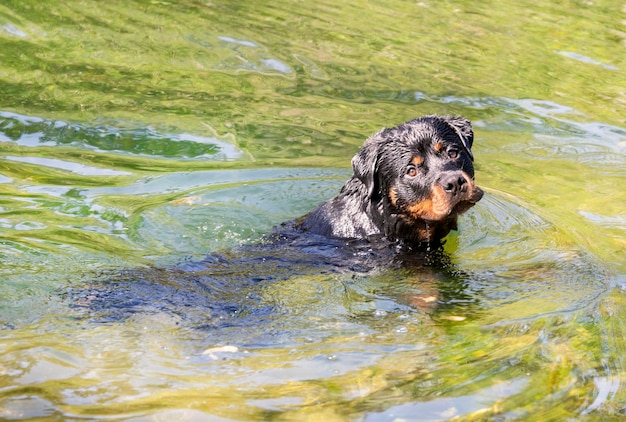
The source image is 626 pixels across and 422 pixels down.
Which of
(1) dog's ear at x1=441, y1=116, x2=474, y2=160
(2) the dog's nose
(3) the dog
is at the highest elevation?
(1) dog's ear at x1=441, y1=116, x2=474, y2=160

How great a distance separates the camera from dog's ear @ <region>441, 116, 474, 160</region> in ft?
25.0

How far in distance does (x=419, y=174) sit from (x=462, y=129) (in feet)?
2.53

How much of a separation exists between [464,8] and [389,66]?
3103 millimetres

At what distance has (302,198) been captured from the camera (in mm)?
9258

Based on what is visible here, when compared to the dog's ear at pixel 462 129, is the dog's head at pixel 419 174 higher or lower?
lower

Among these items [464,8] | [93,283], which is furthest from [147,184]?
[464,8]

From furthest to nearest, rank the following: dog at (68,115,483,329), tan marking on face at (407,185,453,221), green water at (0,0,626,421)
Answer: tan marking on face at (407,185,453,221), dog at (68,115,483,329), green water at (0,0,626,421)

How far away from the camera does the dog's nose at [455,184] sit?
22.9 feet

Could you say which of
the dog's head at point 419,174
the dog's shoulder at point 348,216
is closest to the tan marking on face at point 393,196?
the dog's head at point 419,174

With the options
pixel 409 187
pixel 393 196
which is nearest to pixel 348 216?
pixel 393 196

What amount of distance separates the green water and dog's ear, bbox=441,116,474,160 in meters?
1.01

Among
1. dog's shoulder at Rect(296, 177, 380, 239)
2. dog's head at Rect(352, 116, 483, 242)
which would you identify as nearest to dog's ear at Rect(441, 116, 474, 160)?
dog's head at Rect(352, 116, 483, 242)

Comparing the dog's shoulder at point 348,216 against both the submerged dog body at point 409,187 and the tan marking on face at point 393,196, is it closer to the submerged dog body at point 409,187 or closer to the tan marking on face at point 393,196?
the submerged dog body at point 409,187

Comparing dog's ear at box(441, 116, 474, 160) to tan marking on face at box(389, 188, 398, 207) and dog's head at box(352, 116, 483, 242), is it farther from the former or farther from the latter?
tan marking on face at box(389, 188, 398, 207)
